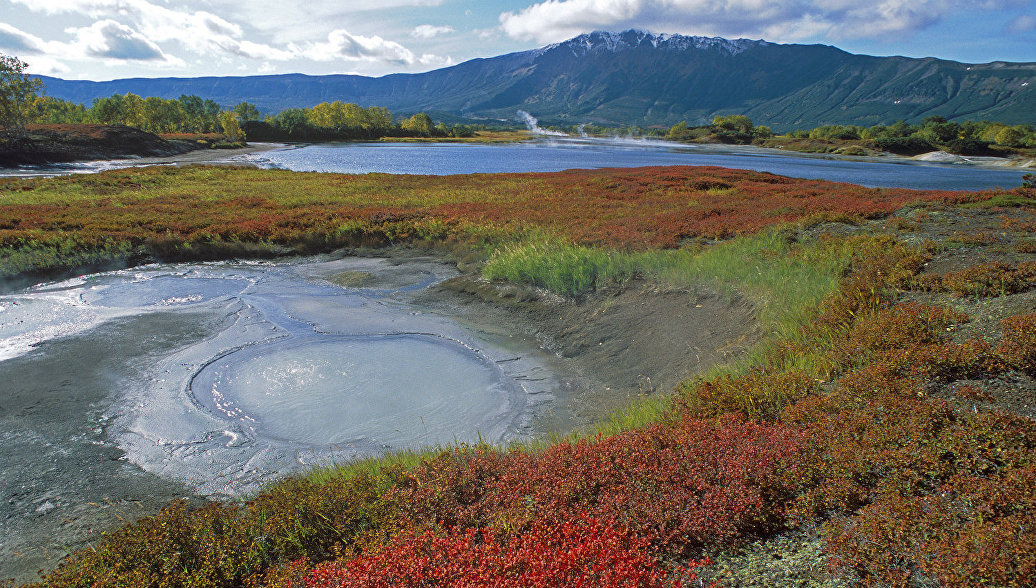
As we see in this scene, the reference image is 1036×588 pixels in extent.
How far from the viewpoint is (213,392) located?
10.5m

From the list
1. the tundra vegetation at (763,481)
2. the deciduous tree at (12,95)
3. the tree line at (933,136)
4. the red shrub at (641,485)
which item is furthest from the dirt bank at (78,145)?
the tree line at (933,136)

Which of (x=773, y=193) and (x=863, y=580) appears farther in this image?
(x=773, y=193)

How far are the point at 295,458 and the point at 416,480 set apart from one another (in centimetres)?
376

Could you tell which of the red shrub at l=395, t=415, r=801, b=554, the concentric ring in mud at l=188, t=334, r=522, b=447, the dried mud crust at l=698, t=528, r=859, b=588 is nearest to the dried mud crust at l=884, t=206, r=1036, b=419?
the red shrub at l=395, t=415, r=801, b=554

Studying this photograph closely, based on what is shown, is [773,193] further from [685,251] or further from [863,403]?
[863,403]

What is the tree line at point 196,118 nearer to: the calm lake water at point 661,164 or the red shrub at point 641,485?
the calm lake water at point 661,164

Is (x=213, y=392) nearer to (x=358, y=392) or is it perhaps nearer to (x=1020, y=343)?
(x=358, y=392)

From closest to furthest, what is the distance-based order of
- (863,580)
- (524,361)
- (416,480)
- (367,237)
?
1. (863,580)
2. (416,480)
3. (524,361)
4. (367,237)

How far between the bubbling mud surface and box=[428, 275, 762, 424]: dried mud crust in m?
0.85

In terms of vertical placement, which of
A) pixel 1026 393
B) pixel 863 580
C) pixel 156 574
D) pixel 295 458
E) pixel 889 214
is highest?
pixel 889 214

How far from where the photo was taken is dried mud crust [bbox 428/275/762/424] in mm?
10523

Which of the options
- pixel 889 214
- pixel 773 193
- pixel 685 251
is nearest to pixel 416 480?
pixel 685 251

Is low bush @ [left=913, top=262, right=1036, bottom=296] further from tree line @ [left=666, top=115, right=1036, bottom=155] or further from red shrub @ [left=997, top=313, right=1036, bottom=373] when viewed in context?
tree line @ [left=666, top=115, right=1036, bottom=155]

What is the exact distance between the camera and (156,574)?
178 inches
